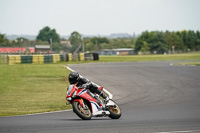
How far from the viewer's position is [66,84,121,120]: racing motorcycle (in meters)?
10.8

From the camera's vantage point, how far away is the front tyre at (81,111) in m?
10.7

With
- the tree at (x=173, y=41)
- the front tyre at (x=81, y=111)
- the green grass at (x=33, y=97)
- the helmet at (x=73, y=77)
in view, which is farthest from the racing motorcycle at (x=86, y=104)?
the tree at (x=173, y=41)

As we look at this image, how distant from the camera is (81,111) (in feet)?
35.5

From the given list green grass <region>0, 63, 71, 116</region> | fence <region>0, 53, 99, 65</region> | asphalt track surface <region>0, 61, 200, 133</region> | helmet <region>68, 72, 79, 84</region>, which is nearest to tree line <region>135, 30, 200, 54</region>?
fence <region>0, 53, 99, 65</region>

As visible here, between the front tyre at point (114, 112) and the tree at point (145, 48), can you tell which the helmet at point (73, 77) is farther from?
the tree at point (145, 48)

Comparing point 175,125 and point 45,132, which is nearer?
point 45,132

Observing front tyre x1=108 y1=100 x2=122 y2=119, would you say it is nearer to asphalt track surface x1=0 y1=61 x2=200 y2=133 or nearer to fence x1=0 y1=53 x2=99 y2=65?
asphalt track surface x1=0 y1=61 x2=200 y2=133

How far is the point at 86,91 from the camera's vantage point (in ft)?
36.4

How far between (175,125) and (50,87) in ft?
51.8

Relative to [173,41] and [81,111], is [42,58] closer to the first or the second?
[81,111]

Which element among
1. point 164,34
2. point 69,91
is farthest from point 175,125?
point 164,34

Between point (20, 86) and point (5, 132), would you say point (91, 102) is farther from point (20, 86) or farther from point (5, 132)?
point (20, 86)

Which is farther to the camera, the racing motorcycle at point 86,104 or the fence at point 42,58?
the fence at point 42,58

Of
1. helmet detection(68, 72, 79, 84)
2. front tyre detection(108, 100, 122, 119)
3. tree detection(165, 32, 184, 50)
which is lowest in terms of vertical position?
front tyre detection(108, 100, 122, 119)
